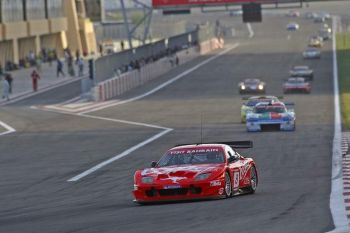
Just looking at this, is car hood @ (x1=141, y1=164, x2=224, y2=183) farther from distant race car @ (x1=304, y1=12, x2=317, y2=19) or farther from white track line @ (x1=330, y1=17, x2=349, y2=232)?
distant race car @ (x1=304, y1=12, x2=317, y2=19)

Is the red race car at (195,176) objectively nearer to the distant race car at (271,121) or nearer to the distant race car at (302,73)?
the distant race car at (271,121)

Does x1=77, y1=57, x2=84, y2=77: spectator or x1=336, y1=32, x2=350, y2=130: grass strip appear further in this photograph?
x1=77, y1=57, x2=84, y2=77: spectator

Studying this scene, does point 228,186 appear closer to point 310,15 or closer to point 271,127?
point 271,127

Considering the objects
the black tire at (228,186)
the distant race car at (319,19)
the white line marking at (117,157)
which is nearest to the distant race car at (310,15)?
the distant race car at (319,19)

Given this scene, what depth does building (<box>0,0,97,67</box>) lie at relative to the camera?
88.6 metres

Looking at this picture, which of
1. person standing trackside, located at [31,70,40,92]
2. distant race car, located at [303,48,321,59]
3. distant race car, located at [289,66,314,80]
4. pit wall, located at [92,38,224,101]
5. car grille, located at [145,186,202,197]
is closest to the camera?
car grille, located at [145,186,202,197]

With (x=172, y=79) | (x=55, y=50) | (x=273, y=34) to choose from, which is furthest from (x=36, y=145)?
(x=273, y=34)

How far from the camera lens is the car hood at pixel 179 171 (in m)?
18.2

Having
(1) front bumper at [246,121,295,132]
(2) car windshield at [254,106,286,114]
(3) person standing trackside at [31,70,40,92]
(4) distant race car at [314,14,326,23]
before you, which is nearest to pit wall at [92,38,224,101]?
(3) person standing trackside at [31,70,40,92]

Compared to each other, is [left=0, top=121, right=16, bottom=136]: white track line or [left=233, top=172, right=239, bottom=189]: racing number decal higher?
[left=233, top=172, right=239, bottom=189]: racing number decal

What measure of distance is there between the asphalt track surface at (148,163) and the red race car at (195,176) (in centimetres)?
26

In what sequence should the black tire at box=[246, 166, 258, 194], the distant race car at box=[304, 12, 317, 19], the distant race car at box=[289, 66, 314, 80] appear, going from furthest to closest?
the distant race car at box=[304, 12, 317, 19], the distant race car at box=[289, 66, 314, 80], the black tire at box=[246, 166, 258, 194]

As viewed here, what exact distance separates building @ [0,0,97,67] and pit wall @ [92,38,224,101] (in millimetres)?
10754

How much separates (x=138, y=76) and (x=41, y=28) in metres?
24.6
